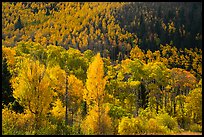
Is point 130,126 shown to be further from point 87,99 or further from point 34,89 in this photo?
point 34,89

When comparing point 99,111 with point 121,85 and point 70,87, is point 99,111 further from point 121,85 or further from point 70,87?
point 121,85

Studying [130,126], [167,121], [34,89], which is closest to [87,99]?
[130,126]

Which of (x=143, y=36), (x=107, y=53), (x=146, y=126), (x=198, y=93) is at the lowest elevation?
(x=146, y=126)

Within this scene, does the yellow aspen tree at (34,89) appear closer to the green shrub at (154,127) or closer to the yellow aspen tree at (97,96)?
the yellow aspen tree at (97,96)

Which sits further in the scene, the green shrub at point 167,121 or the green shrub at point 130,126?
the green shrub at point 167,121

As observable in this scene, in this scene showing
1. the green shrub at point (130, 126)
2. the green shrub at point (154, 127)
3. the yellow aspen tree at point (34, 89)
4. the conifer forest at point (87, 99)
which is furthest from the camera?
the green shrub at point (154, 127)

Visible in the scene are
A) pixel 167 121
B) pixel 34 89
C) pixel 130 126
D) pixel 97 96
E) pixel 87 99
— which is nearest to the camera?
pixel 34 89

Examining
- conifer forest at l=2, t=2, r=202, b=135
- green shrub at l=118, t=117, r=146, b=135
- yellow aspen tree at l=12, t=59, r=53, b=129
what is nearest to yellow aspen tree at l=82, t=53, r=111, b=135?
conifer forest at l=2, t=2, r=202, b=135

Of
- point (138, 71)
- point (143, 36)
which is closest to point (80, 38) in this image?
point (143, 36)

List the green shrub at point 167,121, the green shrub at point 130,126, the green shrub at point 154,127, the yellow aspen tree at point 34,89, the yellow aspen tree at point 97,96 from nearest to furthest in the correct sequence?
the yellow aspen tree at point 34,89 < the green shrub at point 130,126 < the green shrub at point 154,127 < the yellow aspen tree at point 97,96 < the green shrub at point 167,121

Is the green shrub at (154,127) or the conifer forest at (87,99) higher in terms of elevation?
the conifer forest at (87,99)

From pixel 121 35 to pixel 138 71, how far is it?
149m

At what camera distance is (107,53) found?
171 metres

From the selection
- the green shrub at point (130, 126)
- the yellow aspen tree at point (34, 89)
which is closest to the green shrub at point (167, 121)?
the green shrub at point (130, 126)
